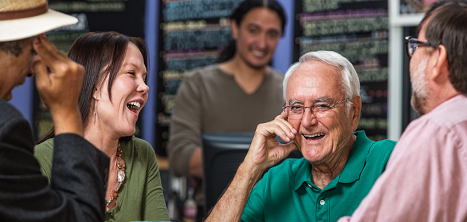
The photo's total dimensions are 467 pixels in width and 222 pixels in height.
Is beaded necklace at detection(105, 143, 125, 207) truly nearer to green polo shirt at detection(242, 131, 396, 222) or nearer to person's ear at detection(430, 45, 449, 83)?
green polo shirt at detection(242, 131, 396, 222)

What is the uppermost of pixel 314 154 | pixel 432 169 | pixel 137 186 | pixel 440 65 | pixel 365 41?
pixel 440 65

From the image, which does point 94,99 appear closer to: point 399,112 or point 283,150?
point 283,150

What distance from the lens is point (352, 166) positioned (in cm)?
170

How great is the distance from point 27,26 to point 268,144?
103cm

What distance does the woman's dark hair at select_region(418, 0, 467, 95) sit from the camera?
4.00 ft

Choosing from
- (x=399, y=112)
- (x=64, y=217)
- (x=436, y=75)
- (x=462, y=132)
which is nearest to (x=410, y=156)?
(x=462, y=132)

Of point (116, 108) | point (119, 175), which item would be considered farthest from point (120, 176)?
point (116, 108)

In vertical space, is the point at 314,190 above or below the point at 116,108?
below

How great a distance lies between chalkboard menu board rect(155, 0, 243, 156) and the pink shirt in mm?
3334

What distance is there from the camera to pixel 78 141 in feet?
3.53

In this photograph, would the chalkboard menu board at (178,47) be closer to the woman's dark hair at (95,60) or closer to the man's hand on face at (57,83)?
the woman's dark hair at (95,60)

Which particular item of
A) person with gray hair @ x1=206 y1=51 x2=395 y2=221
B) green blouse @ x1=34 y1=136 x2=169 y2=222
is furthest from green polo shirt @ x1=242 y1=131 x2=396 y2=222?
green blouse @ x1=34 y1=136 x2=169 y2=222

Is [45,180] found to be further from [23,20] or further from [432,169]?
[432,169]

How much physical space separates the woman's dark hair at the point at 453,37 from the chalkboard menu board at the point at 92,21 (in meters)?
3.49
